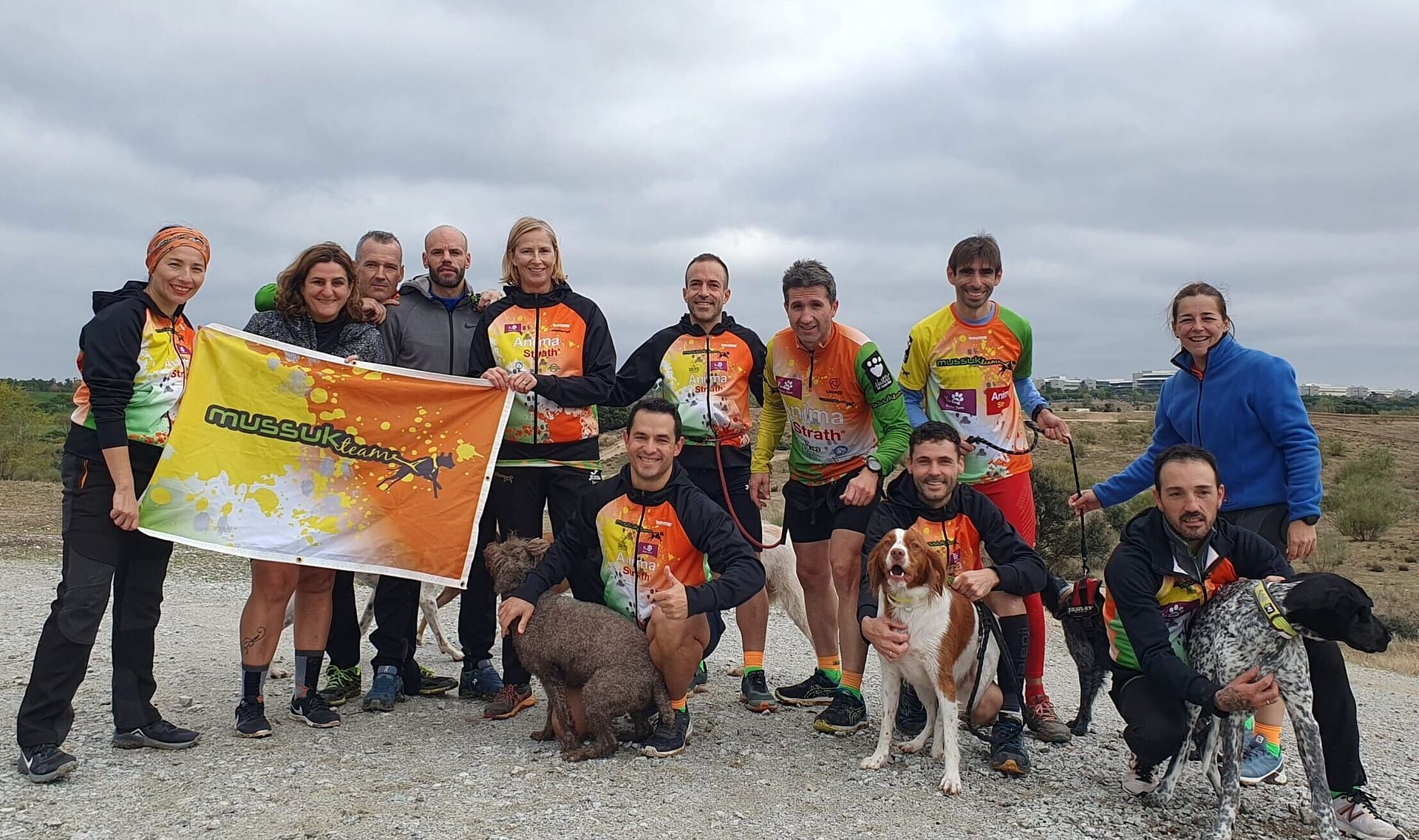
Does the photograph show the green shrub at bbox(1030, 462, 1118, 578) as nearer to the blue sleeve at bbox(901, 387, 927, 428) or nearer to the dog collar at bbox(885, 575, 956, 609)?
the blue sleeve at bbox(901, 387, 927, 428)

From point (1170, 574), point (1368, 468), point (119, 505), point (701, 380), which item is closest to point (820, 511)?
point (701, 380)

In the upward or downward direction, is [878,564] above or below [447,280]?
below

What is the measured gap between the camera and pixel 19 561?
14492 mm

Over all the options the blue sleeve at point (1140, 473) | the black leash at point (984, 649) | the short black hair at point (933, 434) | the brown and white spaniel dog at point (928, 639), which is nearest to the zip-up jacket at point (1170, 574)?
the black leash at point (984, 649)

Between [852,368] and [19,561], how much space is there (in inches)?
579

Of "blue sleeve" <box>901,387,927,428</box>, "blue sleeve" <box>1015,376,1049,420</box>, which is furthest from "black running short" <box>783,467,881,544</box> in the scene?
"blue sleeve" <box>1015,376,1049,420</box>

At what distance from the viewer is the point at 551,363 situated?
6480 mm

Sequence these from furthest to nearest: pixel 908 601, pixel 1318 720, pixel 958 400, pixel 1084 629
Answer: pixel 958 400
pixel 1084 629
pixel 908 601
pixel 1318 720

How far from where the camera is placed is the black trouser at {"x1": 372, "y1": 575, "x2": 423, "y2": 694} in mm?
6547

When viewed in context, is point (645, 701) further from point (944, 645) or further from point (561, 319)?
point (561, 319)

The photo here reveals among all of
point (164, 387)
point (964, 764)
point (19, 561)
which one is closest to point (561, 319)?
point (164, 387)

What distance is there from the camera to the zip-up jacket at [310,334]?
610 centimetres

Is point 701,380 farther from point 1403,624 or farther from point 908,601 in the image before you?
point 1403,624

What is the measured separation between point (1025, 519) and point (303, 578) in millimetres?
4871
